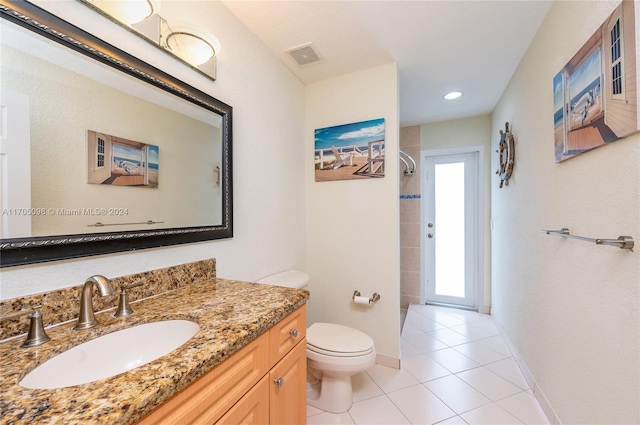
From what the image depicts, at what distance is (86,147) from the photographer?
0.90 m

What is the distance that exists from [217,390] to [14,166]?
85 cm

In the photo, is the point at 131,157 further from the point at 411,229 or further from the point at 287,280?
the point at 411,229

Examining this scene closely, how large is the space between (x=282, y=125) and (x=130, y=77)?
1.09 metres

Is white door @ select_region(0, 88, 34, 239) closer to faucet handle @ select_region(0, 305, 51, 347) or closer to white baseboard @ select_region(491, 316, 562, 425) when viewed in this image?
faucet handle @ select_region(0, 305, 51, 347)

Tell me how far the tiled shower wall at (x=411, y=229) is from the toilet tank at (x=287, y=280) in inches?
78.4

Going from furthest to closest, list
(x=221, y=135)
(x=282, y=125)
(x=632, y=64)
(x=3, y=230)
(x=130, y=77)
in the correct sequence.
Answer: (x=282, y=125), (x=221, y=135), (x=130, y=77), (x=632, y=64), (x=3, y=230)

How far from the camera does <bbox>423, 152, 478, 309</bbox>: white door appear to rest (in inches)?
128

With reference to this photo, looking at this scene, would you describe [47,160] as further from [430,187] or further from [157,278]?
[430,187]

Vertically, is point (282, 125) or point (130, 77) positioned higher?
point (282, 125)

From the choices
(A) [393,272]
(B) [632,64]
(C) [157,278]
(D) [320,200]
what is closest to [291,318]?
(C) [157,278]

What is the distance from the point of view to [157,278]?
111cm

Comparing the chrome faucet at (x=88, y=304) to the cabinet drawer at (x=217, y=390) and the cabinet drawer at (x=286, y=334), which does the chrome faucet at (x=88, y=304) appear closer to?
the cabinet drawer at (x=217, y=390)

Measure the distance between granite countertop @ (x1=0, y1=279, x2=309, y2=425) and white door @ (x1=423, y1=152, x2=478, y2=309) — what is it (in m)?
2.79

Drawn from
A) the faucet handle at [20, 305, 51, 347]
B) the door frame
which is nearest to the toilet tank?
the faucet handle at [20, 305, 51, 347]
